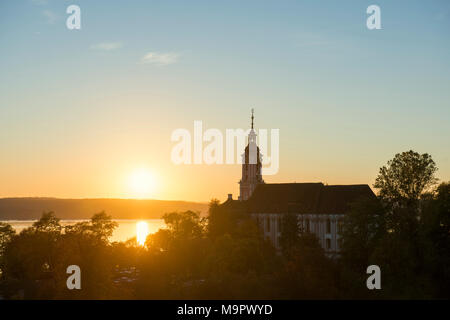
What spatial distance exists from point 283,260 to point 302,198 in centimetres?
3588

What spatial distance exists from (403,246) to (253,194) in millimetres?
53023

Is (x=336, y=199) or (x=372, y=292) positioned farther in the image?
(x=336, y=199)

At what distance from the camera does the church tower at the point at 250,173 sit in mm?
113750

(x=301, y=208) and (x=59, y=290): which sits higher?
(x=301, y=208)

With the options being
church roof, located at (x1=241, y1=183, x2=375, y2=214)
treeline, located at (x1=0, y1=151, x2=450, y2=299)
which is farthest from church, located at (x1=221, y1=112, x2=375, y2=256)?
treeline, located at (x1=0, y1=151, x2=450, y2=299)

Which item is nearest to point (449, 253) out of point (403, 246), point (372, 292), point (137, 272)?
point (403, 246)

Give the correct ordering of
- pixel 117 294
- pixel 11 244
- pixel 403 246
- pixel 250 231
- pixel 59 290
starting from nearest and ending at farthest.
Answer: pixel 59 290
pixel 117 294
pixel 403 246
pixel 11 244
pixel 250 231

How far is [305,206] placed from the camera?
320 feet

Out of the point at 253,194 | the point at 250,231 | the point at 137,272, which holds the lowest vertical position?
the point at 137,272

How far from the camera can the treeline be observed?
48.4m

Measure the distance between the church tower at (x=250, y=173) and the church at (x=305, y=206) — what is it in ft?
7.79

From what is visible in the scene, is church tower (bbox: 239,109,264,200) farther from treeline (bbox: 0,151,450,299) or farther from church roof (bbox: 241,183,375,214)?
treeline (bbox: 0,151,450,299)
